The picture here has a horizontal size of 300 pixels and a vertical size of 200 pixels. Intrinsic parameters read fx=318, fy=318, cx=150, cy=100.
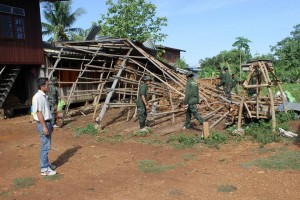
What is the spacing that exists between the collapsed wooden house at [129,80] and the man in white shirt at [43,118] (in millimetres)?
4727

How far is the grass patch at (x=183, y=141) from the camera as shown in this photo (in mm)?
8672

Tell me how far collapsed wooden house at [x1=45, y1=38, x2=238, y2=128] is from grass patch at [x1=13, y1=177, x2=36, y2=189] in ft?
16.4

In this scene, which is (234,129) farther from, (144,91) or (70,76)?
(70,76)

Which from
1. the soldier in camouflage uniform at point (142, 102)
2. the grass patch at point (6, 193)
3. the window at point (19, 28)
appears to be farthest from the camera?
the window at point (19, 28)

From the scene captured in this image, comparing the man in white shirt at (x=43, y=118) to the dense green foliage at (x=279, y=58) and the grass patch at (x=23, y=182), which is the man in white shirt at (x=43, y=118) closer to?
the grass patch at (x=23, y=182)

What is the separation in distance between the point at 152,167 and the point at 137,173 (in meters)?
0.48

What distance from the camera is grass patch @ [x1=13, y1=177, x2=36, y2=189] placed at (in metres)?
5.92

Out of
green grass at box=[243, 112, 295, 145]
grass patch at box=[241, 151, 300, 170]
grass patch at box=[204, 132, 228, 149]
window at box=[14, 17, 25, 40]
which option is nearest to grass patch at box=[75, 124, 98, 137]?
grass patch at box=[204, 132, 228, 149]

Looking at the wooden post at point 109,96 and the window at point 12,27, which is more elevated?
the window at point 12,27

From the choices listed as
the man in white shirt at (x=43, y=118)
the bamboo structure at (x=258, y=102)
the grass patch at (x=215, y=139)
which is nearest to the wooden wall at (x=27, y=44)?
the man in white shirt at (x=43, y=118)

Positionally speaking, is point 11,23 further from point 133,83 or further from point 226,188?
point 226,188

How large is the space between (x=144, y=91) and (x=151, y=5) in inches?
792

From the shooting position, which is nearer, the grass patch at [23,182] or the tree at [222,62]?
the grass patch at [23,182]

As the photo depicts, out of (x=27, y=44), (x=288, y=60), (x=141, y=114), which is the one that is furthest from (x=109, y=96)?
(x=288, y=60)
